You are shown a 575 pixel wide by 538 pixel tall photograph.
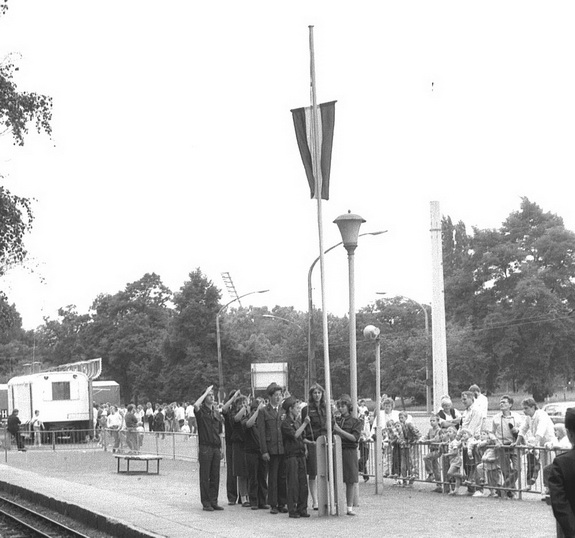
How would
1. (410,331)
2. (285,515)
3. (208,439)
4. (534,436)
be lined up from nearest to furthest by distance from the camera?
(285,515) → (208,439) → (534,436) → (410,331)

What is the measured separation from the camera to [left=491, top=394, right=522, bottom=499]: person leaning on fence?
18.2 m

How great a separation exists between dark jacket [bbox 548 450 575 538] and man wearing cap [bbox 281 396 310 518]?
31.5 ft

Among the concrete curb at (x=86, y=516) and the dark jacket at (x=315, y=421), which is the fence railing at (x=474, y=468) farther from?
the concrete curb at (x=86, y=516)

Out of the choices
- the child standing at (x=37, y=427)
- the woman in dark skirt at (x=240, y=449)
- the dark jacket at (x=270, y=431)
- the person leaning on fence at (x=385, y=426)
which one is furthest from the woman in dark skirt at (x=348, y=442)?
the child standing at (x=37, y=427)

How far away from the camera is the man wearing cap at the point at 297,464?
53.2 feet

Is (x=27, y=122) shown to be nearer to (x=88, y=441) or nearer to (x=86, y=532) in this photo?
(x=88, y=441)

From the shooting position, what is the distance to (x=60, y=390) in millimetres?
51062

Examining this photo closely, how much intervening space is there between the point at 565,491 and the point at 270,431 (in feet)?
34.2

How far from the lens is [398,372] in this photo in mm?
80812

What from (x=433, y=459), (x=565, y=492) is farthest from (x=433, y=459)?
(x=565, y=492)

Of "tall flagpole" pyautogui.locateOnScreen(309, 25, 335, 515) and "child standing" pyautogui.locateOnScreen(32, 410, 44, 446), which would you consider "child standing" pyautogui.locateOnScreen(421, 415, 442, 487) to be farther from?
"child standing" pyautogui.locateOnScreen(32, 410, 44, 446)

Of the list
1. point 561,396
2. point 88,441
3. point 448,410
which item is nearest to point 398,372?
point 561,396

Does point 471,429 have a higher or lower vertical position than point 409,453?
higher

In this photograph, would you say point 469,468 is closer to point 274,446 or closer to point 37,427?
point 274,446
